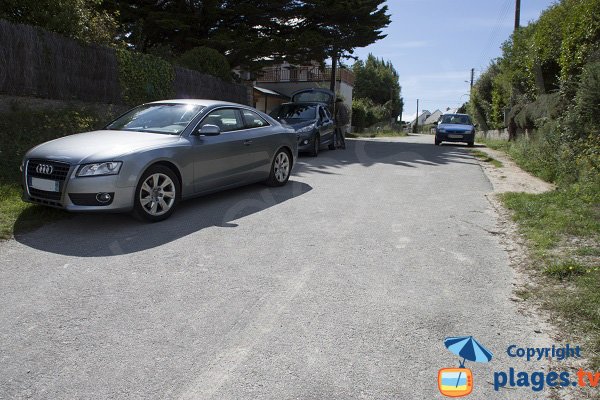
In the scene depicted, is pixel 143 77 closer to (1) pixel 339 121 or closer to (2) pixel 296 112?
(2) pixel 296 112

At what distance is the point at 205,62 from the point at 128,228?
542 inches

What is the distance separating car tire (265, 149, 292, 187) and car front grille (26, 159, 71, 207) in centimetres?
375

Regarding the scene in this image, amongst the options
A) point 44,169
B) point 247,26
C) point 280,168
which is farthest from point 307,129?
point 247,26

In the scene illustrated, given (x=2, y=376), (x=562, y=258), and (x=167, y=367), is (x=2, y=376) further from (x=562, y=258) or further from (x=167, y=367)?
(x=562, y=258)

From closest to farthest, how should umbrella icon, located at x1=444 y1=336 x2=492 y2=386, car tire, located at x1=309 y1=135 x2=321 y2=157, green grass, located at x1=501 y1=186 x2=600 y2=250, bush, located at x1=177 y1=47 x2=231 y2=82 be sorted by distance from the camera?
umbrella icon, located at x1=444 y1=336 x2=492 y2=386 < green grass, located at x1=501 y1=186 x2=600 y2=250 < car tire, located at x1=309 y1=135 x2=321 y2=157 < bush, located at x1=177 y1=47 x2=231 y2=82

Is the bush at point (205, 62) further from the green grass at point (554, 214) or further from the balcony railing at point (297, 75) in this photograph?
the balcony railing at point (297, 75)

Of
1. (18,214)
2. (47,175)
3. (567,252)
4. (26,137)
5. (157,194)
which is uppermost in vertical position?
(26,137)

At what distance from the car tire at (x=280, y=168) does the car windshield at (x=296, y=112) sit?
6.01m

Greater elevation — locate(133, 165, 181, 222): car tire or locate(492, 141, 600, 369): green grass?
locate(133, 165, 181, 222): car tire

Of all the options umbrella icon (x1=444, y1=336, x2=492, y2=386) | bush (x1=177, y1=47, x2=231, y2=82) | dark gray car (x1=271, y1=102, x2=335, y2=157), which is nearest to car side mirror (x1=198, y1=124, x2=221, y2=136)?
umbrella icon (x1=444, y1=336, x2=492, y2=386)

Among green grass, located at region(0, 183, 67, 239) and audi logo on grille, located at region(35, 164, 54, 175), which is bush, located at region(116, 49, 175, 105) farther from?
audi logo on grille, located at region(35, 164, 54, 175)

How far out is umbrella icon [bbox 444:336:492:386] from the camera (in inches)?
118

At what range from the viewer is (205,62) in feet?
59.8

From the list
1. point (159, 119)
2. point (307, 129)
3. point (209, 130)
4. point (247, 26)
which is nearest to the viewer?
point (209, 130)
